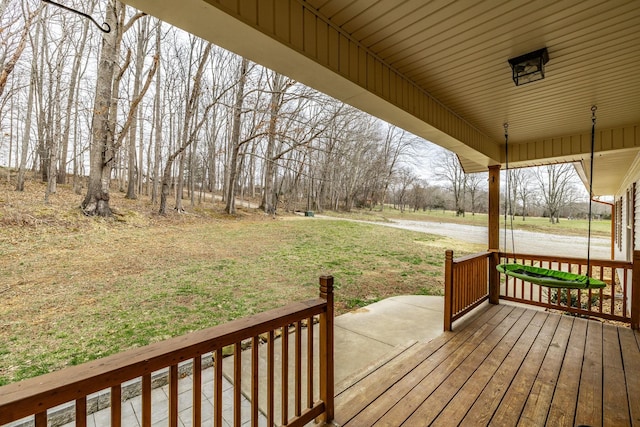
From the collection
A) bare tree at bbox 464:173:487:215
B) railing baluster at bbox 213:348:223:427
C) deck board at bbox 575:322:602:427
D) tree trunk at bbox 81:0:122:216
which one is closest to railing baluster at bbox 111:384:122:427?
railing baluster at bbox 213:348:223:427

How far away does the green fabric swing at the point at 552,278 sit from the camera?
9.08ft

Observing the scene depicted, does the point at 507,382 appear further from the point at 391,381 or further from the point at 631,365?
the point at 631,365

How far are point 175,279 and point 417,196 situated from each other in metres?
28.8

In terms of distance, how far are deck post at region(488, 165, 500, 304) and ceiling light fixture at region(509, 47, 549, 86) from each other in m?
2.70

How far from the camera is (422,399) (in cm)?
214

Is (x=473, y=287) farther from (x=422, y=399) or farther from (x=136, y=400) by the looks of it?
(x=136, y=400)

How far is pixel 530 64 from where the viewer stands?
2125mm

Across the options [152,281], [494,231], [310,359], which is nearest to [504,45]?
[310,359]

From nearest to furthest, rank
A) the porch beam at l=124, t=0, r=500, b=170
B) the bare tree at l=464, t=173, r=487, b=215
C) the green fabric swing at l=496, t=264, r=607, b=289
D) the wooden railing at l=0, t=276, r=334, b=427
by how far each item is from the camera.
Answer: the wooden railing at l=0, t=276, r=334, b=427 < the porch beam at l=124, t=0, r=500, b=170 < the green fabric swing at l=496, t=264, r=607, b=289 < the bare tree at l=464, t=173, r=487, b=215

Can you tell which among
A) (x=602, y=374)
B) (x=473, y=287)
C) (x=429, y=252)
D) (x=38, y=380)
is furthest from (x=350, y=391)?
(x=429, y=252)

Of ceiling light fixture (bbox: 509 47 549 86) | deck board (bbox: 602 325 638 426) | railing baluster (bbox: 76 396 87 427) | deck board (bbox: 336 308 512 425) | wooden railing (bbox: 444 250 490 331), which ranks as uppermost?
ceiling light fixture (bbox: 509 47 549 86)

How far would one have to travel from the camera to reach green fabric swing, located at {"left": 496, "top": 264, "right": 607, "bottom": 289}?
9.08ft

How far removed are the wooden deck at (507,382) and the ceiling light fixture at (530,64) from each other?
2517 mm

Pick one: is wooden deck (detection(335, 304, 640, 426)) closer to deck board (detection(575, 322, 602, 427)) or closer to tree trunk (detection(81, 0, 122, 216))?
deck board (detection(575, 322, 602, 427))
